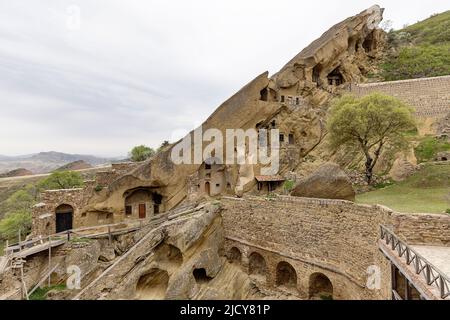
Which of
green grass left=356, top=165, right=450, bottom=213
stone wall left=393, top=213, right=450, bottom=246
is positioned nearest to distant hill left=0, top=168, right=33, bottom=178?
green grass left=356, top=165, right=450, bottom=213

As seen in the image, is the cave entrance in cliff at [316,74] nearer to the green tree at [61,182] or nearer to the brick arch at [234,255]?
the brick arch at [234,255]

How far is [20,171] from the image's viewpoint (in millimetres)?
79562

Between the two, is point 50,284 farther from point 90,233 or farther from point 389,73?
point 389,73

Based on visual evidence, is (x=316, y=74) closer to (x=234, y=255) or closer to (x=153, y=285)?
(x=234, y=255)

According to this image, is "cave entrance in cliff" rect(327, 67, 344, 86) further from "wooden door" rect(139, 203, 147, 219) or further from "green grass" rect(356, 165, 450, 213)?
"wooden door" rect(139, 203, 147, 219)

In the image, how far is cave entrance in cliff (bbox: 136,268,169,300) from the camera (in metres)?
19.2

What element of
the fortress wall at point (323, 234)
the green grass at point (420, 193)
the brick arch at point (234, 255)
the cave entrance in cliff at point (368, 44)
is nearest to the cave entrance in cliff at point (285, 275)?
the fortress wall at point (323, 234)

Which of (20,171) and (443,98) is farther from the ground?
(443,98)

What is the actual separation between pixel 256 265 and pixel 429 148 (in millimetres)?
14685

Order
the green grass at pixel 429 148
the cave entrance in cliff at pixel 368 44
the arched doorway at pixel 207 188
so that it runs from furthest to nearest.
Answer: the cave entrance in cliff at pixel 368 44
the arched doorway at pixel 207 188
the green grass at pixel 429 148

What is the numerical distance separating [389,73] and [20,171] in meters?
83.4

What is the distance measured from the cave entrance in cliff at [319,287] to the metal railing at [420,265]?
18.6 feet

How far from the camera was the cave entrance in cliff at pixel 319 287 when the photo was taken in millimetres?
15820
